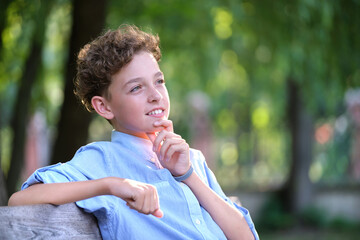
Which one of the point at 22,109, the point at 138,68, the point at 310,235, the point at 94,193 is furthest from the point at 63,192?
Result: the point at 310,235

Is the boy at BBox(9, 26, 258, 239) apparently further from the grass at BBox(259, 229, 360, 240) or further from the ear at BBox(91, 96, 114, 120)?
the grass at BBox(259, 229, 360, 240)

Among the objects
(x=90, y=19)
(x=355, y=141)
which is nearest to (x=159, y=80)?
(x=90, y=19)

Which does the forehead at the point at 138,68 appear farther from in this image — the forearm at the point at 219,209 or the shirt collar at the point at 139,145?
the forearm at the point at 219,209

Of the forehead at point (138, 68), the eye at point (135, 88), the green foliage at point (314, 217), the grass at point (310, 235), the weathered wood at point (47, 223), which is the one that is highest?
the forehead at point (138, 68)

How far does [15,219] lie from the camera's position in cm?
177

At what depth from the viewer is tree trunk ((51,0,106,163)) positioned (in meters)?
5.23

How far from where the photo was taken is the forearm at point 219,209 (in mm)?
2195

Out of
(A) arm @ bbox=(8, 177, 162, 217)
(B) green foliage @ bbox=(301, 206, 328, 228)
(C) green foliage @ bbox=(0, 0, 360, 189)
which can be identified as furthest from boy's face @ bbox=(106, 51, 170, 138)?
(B) green foliage @ bbox=(301, 206, 328, 228)

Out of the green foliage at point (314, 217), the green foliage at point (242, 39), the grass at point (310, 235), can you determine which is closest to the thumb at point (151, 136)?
the green foliage at point (242, 39)

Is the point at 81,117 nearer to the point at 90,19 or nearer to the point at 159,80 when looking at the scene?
the point at 90,19

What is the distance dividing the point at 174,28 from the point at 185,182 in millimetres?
5137

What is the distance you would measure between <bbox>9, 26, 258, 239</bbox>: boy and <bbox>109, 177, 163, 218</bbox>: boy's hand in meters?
0.05

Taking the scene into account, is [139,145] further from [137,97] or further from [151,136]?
[137,97]

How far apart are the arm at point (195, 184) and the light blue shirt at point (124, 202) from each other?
0.09ft
